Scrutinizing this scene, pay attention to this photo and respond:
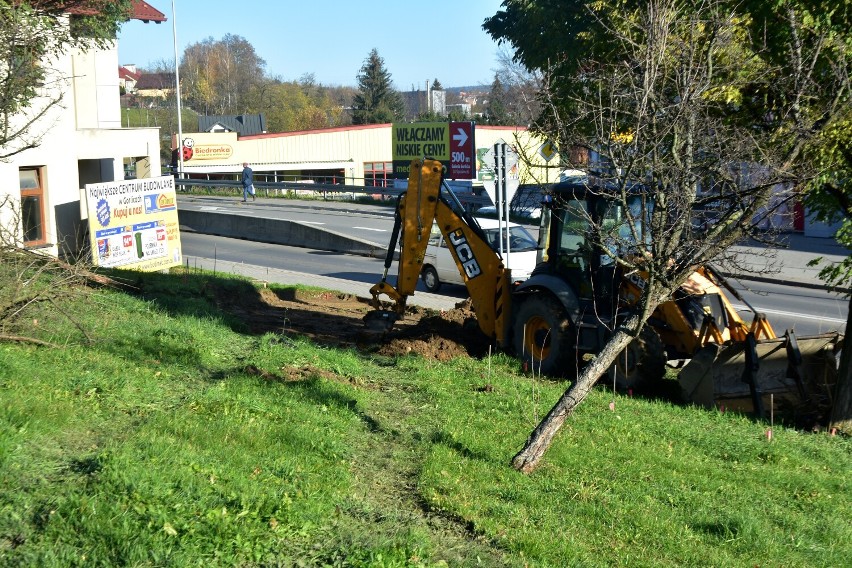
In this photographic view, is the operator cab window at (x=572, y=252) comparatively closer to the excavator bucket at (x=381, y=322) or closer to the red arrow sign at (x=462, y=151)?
the excavator bucket at (x=381, y=322)

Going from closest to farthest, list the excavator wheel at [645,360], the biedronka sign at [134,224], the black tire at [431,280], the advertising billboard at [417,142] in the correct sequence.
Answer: the excavator wheel at [645,360] → the biedronka sign at [134,224] → the black tire at [431,280] → the advertising billboard at [417,142]

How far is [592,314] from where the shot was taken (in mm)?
12453

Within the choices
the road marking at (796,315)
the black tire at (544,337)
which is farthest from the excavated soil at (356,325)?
the road marking at (796,315)

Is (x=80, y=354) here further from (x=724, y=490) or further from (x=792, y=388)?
(x=792, y=388)

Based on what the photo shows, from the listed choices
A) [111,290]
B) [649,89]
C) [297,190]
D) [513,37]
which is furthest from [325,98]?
[649,89]

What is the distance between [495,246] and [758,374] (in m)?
11.3

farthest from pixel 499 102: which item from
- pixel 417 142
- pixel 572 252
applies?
pixel 417 142

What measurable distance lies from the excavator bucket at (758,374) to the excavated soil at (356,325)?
369cm

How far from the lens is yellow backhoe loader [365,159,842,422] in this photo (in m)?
10.8

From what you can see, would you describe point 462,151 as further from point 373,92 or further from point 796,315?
point 373,92

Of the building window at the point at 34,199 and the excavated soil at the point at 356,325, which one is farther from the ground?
the building window at the point at 34,199

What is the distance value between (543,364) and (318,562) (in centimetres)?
736

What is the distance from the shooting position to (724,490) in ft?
25.9

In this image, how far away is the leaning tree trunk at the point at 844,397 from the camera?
10102 millimetres
